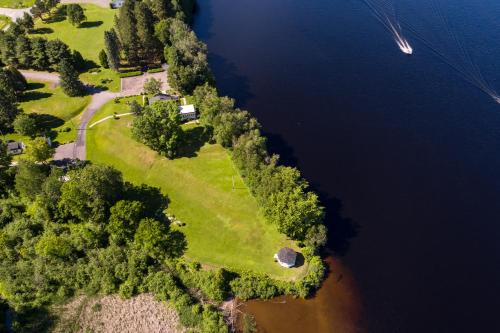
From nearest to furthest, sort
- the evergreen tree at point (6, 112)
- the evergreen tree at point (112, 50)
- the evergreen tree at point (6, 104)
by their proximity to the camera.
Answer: the evergreen tree at point (6, 112) → the evergreen tree at point (6, 104) → the evergreen tree at point (112, 50)

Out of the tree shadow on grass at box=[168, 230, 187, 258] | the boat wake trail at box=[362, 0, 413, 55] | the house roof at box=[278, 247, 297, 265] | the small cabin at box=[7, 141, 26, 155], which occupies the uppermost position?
the boat wake trail at box=[362, 0, 413, 55]

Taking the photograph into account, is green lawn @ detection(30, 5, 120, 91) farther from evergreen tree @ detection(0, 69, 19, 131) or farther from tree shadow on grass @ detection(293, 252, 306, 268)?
tree shadow on grass @ detection(293, 252, 306, 268)

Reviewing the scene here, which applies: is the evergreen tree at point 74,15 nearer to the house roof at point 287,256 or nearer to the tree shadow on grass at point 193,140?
the tree shadow on grass at point 193,140

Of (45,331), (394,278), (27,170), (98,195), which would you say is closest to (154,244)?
(98,195)

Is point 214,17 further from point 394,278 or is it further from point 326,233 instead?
point 394,278

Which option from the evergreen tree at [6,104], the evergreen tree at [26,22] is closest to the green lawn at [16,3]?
the evergreen tree at [26,22]

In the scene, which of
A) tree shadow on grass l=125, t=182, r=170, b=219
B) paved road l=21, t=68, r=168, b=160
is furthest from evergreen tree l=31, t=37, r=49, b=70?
tree shadow on grass l=125, t=182, r=170, b=219
